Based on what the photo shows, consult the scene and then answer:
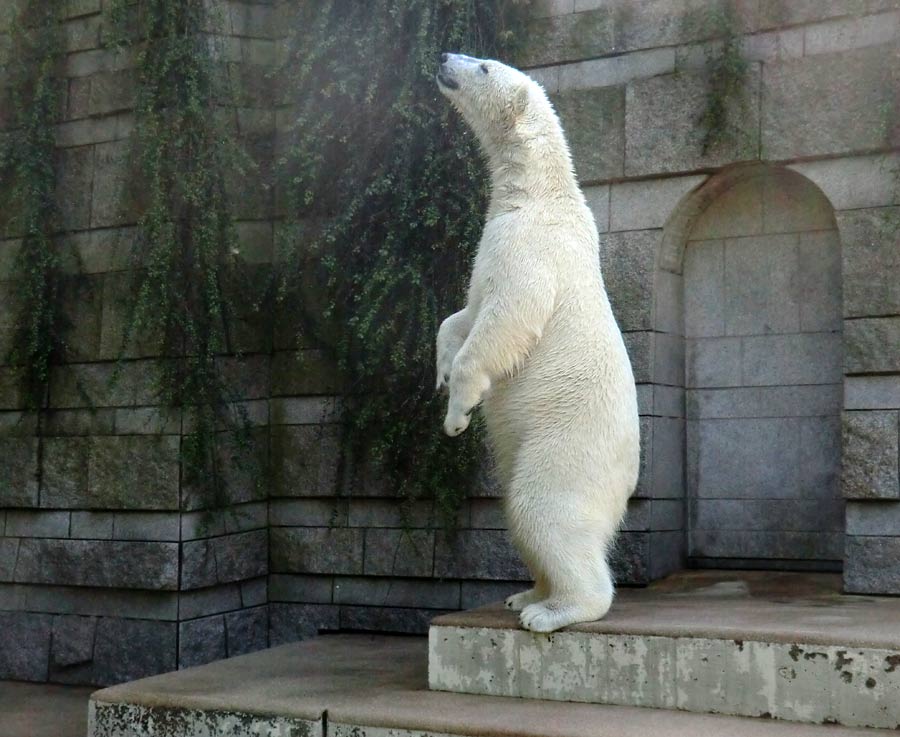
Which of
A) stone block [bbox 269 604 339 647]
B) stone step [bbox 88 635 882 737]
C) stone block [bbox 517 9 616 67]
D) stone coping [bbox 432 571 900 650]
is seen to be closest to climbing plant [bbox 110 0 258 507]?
stone block [bbox 269 604 339 647]

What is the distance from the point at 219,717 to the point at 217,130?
10.5 ft

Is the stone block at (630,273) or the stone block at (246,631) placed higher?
the stone block at (630,273)

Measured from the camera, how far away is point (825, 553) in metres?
5.72

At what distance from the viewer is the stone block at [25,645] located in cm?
652

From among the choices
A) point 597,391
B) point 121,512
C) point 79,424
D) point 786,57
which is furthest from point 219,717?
point 786,57

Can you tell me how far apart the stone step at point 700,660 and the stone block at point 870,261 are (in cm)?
142

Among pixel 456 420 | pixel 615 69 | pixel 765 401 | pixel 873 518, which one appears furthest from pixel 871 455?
pixel 615 69

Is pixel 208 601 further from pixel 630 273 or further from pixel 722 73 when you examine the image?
pixel 722 73

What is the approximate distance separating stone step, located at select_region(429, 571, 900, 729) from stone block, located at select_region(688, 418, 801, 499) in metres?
1.25

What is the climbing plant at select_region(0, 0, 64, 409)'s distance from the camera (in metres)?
6.42

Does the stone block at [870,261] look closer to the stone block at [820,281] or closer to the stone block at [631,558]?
the stone block at [820,281]

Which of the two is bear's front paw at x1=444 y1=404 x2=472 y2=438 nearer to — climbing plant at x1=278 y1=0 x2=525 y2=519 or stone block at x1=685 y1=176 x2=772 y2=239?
climbing plant at x1=278 y1=0 x2=525 y2=519

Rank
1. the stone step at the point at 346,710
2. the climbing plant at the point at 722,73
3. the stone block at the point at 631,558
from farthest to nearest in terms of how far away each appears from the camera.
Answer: the stone block at the point at 631,558
the climbing plant at the point at 722,73
the stone step at the point at 346,710

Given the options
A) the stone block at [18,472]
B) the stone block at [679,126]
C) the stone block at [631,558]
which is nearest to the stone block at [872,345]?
the stone block at [679,126]
